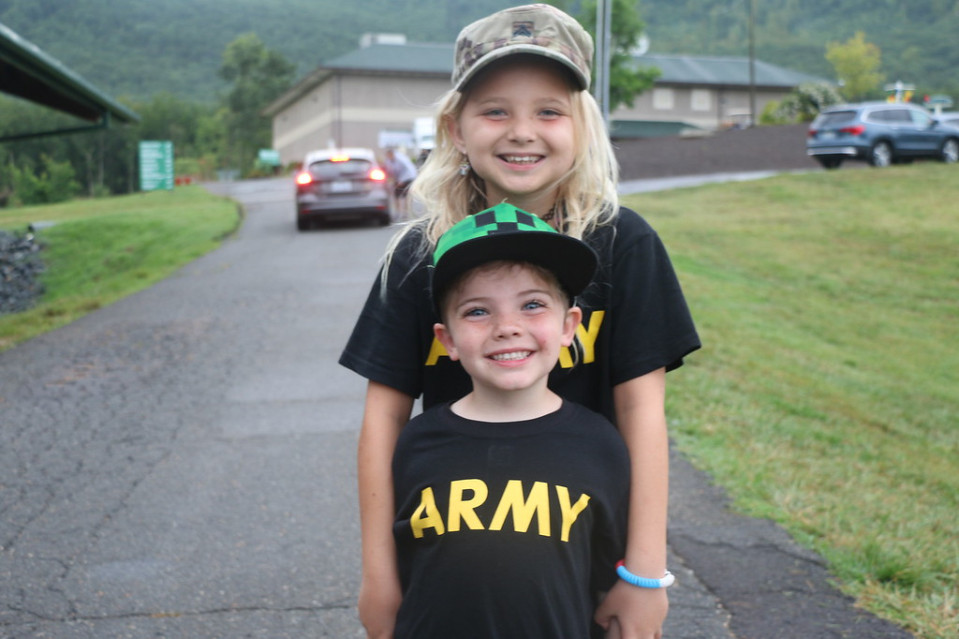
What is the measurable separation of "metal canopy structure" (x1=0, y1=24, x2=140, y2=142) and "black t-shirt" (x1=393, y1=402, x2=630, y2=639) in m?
10.7

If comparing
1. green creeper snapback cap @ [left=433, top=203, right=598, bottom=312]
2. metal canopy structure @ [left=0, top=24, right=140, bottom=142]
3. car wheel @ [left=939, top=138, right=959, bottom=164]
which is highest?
car wheel @ [left=939, top=138, right=959, bottom=164]

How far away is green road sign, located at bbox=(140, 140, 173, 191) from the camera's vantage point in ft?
87.6

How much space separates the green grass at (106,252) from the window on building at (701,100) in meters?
45.2

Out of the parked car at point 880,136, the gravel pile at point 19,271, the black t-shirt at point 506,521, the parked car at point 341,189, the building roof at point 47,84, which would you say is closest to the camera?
the black t-shirt at point 506,521

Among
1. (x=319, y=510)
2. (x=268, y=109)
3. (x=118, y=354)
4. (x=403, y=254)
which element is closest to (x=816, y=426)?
(x=319, y=510)

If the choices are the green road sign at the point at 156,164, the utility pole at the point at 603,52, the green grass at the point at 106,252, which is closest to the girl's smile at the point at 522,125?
the utility pole at the point at 603,52

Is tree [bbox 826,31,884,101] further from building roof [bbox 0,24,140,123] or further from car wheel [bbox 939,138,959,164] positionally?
building roof [bbox 0,24,140,123]

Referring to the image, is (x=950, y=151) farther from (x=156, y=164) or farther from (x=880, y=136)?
(x=156, y=164)

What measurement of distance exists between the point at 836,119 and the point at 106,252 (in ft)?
57.3

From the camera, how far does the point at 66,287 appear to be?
15.2m

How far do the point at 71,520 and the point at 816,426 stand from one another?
14.5 feet

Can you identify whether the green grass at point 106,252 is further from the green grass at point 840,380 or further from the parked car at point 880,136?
the parked car at point 880,136

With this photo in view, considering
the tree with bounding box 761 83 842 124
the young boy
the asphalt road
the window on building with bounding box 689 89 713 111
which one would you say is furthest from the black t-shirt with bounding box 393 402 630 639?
the window on building with bounding box 689 89 713 111

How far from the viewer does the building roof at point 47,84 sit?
451 inches
